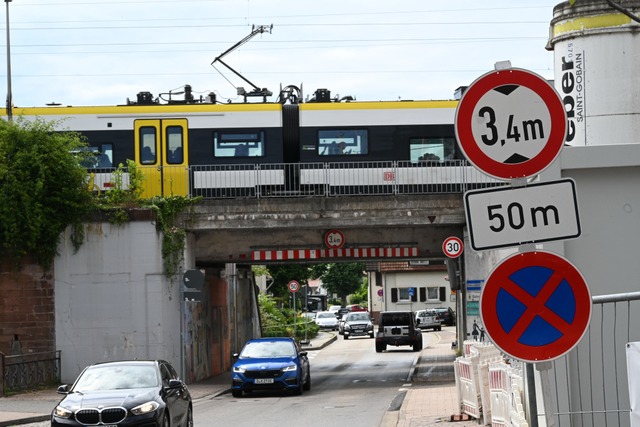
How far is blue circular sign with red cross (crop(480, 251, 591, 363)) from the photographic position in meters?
6.54

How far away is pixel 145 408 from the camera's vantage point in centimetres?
1612

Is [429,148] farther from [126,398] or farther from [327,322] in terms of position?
[327,322]

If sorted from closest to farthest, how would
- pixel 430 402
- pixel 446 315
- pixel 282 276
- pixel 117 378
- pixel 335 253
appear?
pixel 117 378
pixel 430 402
pixel 335 253
pixel 282 276
pixel 446 315

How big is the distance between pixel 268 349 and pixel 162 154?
7138 millimetres

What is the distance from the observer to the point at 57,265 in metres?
31.1

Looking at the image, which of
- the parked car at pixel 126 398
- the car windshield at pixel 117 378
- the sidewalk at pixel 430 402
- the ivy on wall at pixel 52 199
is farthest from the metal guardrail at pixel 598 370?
the ivy on wall at pixel 52 199

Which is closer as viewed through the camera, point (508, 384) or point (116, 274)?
point (508, 384)

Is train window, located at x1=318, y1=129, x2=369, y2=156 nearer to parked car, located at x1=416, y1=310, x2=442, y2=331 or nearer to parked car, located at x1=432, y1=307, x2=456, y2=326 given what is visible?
parked car, located at x1=416, y1=310, x2=442, y2=331

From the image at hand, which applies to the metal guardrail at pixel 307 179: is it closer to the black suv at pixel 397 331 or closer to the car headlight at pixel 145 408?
the car headlight at pixel 145 408

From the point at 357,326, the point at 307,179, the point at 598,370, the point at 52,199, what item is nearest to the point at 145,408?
the point at 598,370

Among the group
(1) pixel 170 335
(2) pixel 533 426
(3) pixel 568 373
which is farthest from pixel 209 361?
(2) pixel 533 426

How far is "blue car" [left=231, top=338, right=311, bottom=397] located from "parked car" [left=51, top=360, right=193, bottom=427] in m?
9.09

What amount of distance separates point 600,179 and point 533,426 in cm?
401

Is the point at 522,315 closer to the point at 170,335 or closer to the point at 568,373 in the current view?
the point at 568,373
